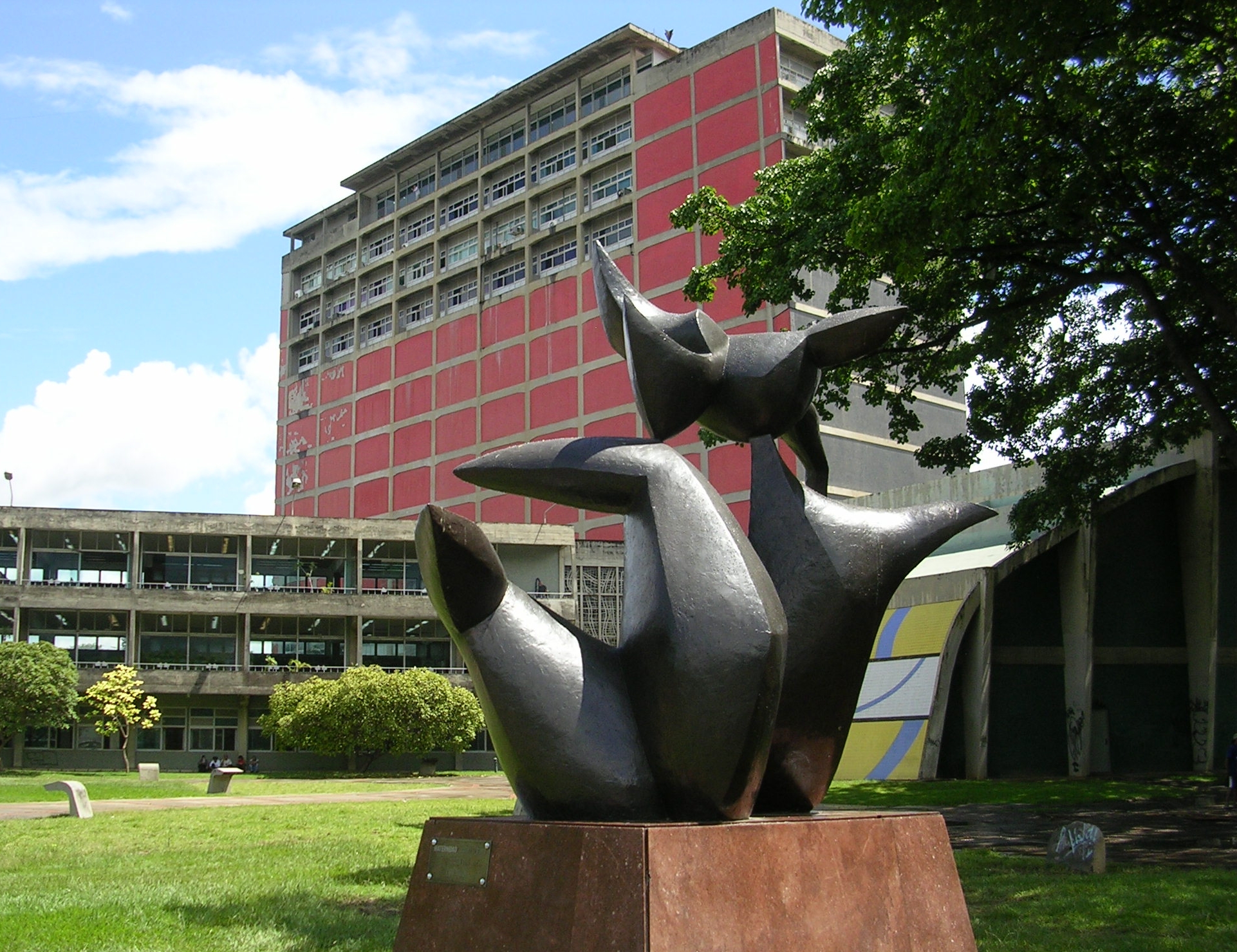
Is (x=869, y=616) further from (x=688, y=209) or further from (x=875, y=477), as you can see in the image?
(x=875, y=477)

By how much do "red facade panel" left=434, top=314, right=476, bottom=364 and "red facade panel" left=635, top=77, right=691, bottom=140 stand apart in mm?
12973

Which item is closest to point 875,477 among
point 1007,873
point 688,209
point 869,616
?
point 688,209

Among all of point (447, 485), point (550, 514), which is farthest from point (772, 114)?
point (447, 485)

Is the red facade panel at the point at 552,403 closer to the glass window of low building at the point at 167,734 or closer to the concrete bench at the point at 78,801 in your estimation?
the glass window of low building at the point at 167,734

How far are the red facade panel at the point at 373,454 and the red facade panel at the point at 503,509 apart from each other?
8.81m

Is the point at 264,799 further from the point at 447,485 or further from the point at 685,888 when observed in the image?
the point at 447,485

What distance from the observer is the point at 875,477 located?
4516 centimetres

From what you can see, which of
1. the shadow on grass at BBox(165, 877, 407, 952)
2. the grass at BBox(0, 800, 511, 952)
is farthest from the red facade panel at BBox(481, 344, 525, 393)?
the shadow on grass at BBox(165, 877, 407, 952)

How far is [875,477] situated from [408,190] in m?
31.9

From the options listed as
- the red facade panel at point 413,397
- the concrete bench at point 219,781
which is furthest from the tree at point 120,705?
the red facade panel at point 413,397

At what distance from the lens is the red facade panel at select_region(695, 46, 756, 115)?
1817 inches

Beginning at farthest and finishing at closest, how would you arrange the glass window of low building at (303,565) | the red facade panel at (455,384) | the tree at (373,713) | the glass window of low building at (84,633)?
the red facade panel at (455,384) < the glass window of low building at (303,565) < the glass window of low building at (84,633) < the tree at (373,713)

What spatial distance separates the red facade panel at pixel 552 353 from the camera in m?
52.5

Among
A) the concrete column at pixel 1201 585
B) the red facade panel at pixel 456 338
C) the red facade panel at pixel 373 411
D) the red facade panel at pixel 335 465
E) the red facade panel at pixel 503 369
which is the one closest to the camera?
the concrete column at pixel 1201 585
